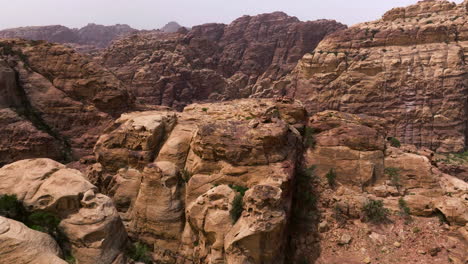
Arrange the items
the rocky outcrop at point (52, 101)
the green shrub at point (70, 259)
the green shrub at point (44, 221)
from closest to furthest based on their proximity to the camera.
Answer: the green shrub at point (70, 259) < the green shrub at point (44, 221) < the rocky outcrop at point (52, 101)

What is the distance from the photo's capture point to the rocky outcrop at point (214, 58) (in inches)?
2517

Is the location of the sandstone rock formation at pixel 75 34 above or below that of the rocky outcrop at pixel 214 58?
above

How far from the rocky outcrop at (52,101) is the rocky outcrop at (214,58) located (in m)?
23.8

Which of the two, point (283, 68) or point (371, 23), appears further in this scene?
point (283, 68)

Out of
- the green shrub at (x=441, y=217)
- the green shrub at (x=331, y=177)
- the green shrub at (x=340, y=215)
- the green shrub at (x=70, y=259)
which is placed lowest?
the green shrub at (x=340, y=215)

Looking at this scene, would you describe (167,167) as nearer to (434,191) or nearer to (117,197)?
(117,197)

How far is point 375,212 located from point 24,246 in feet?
53.1

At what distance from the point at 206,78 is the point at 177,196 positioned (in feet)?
180

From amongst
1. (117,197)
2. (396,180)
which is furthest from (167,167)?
(396,180)

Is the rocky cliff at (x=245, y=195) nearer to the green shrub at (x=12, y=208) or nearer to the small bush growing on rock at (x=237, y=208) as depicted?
the small bush growing on rock at (x=237, y=208)

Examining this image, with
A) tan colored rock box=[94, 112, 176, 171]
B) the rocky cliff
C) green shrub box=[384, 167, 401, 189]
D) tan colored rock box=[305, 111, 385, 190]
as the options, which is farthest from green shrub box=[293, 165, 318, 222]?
tan colored rock box=[94, 112, 176, 171]

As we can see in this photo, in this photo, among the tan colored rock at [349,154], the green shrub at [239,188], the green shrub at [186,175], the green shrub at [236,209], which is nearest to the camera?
the green shrub at [236,209]

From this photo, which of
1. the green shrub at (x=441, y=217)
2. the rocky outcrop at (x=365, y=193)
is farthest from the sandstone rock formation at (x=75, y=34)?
the green shrub at (x=441, y=217)

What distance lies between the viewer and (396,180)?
18.3 m
